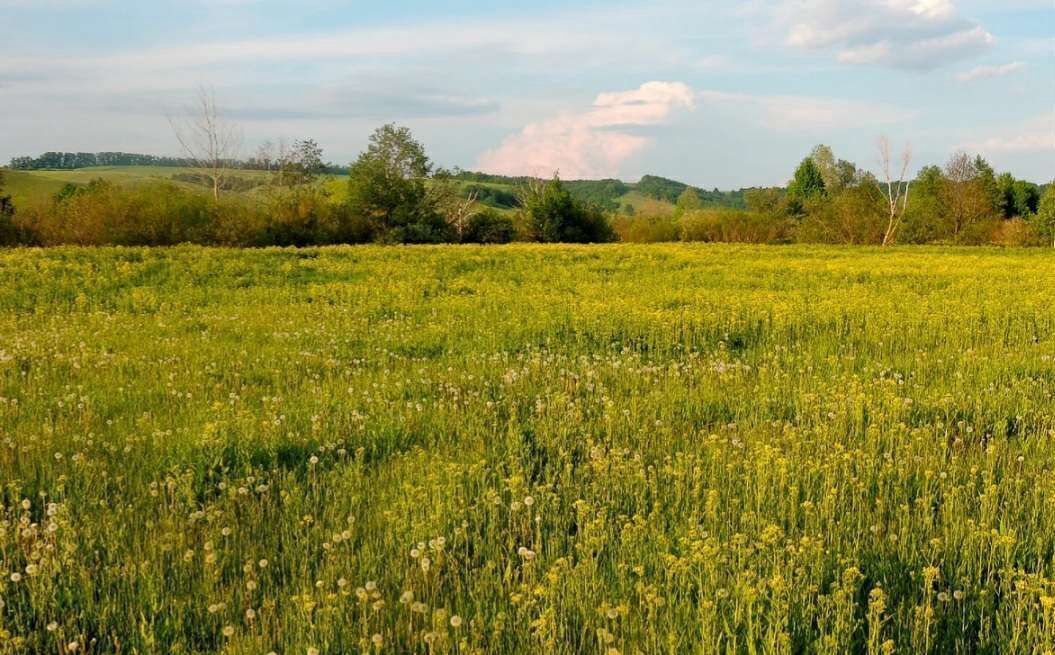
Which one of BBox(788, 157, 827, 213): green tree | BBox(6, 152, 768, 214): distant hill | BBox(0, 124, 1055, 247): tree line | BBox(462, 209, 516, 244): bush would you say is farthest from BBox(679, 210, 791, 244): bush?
BBox(788, 157, 827, 213): green tree

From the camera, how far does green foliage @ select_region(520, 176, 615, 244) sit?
75750 mm

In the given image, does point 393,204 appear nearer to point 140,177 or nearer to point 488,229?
point 488,229

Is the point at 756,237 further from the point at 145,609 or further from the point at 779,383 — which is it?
the point at 145,609

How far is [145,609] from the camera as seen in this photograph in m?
4.02

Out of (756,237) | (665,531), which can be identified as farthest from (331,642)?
(756,237)

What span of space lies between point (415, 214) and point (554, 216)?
52.0 ft

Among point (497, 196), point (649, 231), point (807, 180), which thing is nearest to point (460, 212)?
point (649, 231)

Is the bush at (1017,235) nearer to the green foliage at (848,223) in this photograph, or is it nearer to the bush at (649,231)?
the green foliage at (848,223)

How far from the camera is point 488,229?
249 ft

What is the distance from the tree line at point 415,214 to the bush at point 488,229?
0.48 feet

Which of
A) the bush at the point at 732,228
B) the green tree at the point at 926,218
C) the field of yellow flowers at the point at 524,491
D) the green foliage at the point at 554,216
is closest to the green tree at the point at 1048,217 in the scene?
the green tree at the point at 926,218

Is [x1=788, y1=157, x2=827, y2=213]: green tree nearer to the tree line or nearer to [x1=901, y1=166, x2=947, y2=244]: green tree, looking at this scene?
the tree line

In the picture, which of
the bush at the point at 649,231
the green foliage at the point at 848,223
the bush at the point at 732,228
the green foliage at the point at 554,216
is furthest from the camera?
the bush at the point at 649,231

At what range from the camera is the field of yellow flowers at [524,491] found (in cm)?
379
